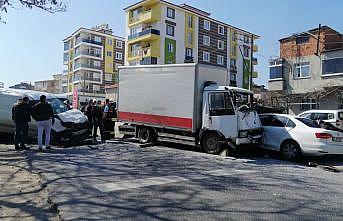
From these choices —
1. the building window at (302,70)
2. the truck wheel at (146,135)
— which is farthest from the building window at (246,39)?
the truck wheel at (146,135)

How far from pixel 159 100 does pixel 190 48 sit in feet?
174

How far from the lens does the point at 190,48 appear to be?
220 ft

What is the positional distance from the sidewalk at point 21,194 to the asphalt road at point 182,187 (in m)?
0.21

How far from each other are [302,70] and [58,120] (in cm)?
2648

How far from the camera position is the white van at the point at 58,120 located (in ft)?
49.4

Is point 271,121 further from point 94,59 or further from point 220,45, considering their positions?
point 94,59

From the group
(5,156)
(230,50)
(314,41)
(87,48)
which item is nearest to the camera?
(5,156)

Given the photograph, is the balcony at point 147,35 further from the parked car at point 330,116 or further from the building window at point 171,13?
the parked car at point 330,116

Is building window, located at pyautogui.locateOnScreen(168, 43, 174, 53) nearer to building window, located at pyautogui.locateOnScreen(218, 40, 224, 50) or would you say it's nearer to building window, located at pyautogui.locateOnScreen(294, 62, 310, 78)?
building window, located at pyautogui.locateOnScreen(218, 40, 224, 50)

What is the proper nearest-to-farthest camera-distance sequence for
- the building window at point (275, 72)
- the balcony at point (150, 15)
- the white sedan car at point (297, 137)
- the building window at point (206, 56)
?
1. the white sedan car at point (297, 137)
2. the building window at point (275, 72)
3. the balcony at point (150, 15)
4. the building window at point (206, 56)

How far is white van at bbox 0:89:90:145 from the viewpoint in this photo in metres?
15.0

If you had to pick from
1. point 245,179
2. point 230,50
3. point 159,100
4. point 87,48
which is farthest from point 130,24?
point 245,179

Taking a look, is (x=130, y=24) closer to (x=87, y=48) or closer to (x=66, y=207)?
(x=87, y=48)

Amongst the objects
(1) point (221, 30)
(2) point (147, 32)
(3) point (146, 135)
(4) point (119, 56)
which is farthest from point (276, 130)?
(4) point (119, 56)
